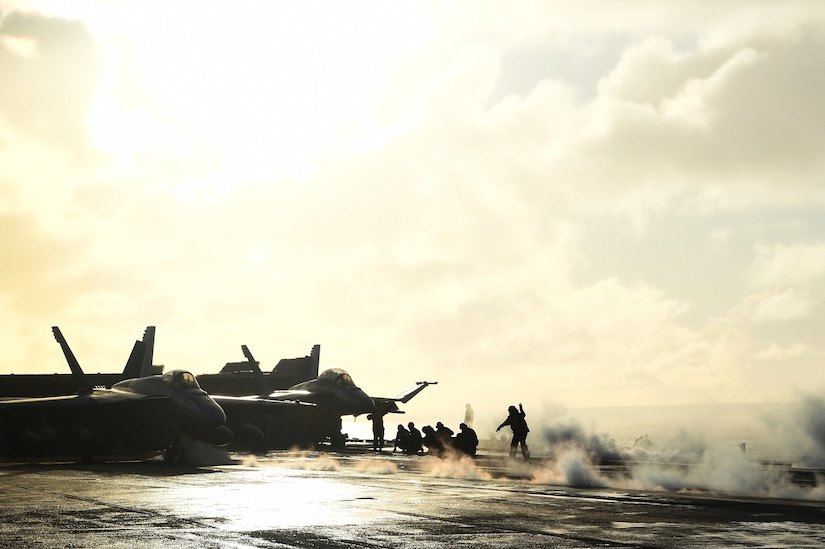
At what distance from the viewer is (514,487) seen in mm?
23156

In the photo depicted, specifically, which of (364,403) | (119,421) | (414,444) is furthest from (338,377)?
(119,421)

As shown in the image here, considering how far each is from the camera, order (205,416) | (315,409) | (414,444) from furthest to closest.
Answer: (414,444) → (315,409) → (205,416)

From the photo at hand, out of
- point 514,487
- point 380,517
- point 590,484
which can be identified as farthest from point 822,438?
point 380,517

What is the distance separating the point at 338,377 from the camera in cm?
4678

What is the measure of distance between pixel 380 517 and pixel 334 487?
641cm

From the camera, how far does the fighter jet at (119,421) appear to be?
3222 centimetres

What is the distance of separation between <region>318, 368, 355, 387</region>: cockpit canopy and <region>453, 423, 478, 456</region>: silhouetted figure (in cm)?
1161

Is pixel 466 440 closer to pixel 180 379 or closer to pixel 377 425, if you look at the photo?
pixel 180 379

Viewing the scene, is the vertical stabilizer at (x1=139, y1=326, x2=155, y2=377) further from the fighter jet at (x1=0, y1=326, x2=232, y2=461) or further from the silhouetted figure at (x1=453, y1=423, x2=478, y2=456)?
the silhouetted figure at (x1=453, y1=423, x2=478, y2=456)

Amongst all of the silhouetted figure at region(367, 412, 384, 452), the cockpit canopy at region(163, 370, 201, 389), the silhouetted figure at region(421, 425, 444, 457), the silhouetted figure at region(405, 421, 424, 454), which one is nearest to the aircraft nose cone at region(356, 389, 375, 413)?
the silhouetted figure at region(405, 421, 424, 454)

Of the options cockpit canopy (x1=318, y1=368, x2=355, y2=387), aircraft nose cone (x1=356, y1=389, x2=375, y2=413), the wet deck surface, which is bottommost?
the wet deck surface

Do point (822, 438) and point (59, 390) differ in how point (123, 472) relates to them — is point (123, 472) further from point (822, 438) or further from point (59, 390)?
point (59, 390)

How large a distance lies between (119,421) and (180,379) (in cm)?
317

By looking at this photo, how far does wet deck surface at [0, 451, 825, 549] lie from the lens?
1295 cm
